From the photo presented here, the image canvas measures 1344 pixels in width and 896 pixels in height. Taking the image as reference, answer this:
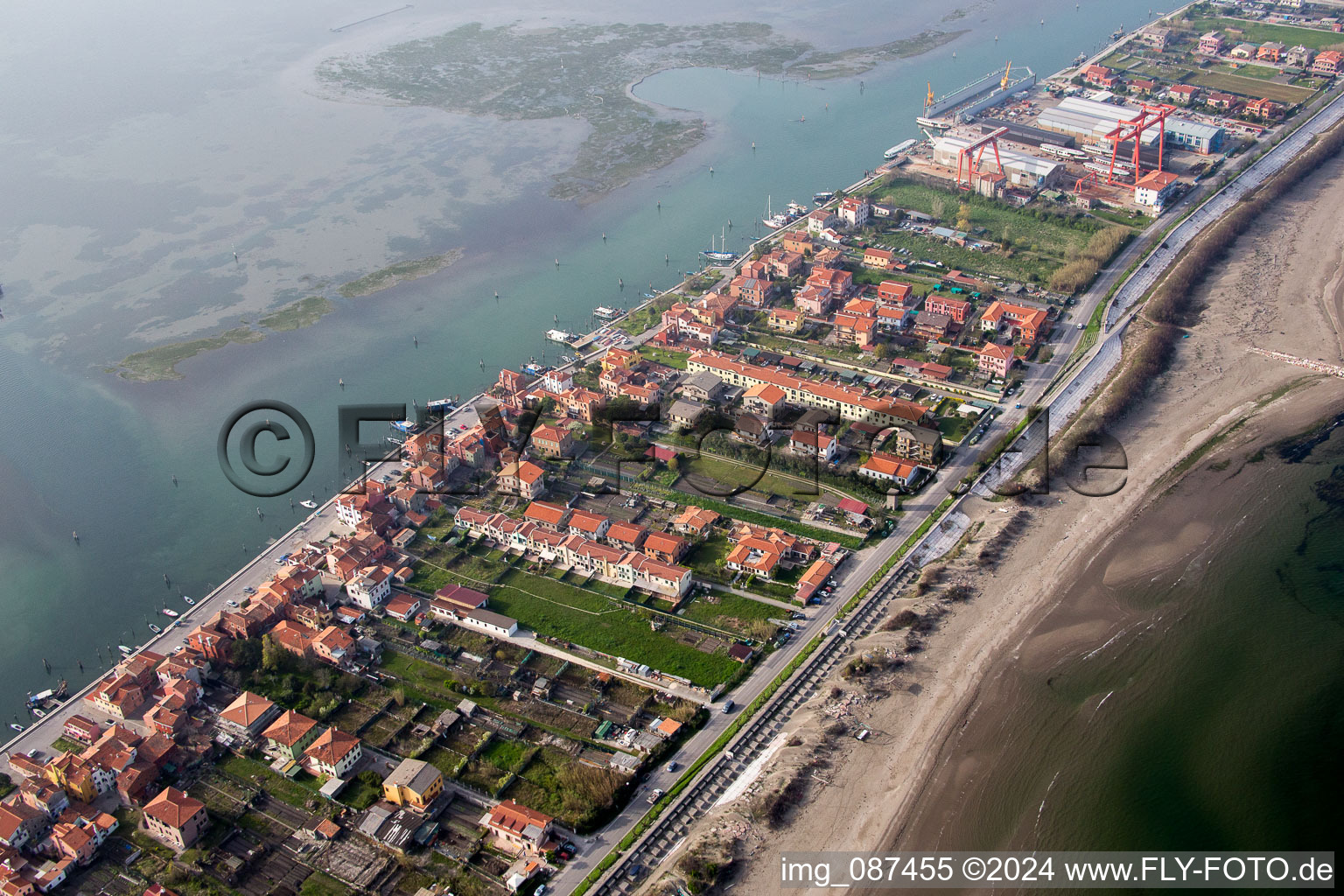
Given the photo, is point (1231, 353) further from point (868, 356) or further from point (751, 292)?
point (751, 292)

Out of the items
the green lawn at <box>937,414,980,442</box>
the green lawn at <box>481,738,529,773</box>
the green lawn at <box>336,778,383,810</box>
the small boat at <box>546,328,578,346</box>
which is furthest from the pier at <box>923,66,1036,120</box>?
the green lawn at <box>336,778,383,810</box>

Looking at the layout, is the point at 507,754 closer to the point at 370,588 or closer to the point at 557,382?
the point at 370,588

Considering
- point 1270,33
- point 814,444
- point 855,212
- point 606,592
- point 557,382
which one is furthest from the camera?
point 1270,33

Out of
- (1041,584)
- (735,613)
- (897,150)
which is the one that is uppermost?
Result: (897,150)

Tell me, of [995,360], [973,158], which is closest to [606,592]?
[995,360]

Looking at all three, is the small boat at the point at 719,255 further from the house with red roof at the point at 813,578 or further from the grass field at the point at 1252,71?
the grass field at the point at 1252,71

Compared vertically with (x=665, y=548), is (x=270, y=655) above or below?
above

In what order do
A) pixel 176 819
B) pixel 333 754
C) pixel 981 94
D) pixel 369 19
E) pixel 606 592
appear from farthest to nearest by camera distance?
1. pixel 369 19
2. pixel 981 94
3. pixel 606 592
4. pixel 333 754
5. pixel 176 819
